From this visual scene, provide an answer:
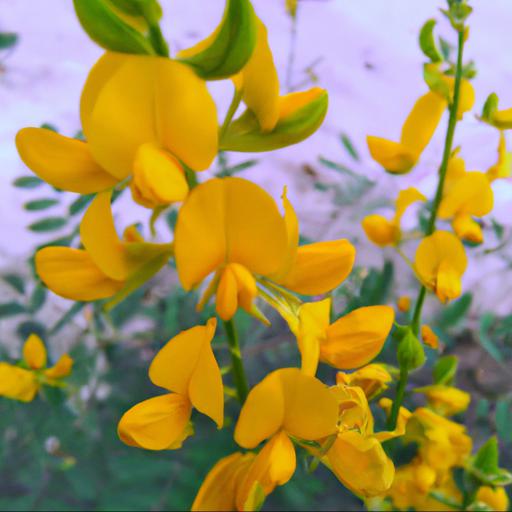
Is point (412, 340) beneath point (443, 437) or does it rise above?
above

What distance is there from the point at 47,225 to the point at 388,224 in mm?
396

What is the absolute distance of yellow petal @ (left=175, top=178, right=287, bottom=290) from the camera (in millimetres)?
Result: 319

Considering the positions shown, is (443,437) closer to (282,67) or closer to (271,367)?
(271,367)

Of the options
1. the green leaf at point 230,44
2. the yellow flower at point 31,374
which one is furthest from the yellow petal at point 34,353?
the green leaf at point 230,44

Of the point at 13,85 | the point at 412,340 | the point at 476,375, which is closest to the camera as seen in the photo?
the point at 412,340

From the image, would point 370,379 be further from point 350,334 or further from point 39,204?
point 39,204

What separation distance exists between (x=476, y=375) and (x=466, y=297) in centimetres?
14

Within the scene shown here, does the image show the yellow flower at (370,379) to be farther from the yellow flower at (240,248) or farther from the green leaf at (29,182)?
the green leaf at (29,182)

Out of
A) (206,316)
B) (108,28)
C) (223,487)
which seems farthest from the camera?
(206,316)

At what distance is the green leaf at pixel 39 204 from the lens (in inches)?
29.5

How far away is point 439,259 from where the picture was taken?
48 centimetres

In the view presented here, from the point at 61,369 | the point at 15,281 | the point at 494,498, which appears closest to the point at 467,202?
the point at 494,498

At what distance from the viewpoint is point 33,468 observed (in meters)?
0.70

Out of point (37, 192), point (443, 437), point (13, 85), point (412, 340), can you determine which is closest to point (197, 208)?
point (412, 340)
